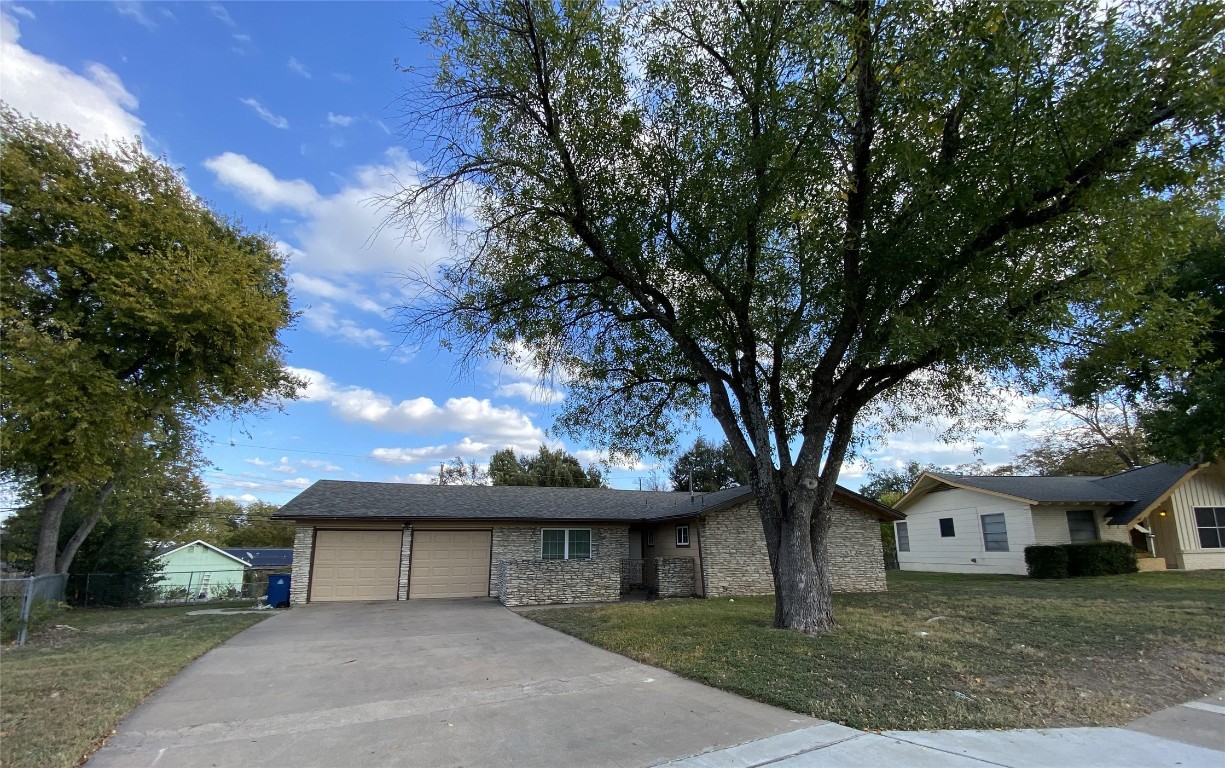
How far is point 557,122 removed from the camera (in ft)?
29.0

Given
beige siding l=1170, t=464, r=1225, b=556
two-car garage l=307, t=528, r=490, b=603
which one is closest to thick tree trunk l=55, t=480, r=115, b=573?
two-car garage l=307, t=528, r=490, b=603

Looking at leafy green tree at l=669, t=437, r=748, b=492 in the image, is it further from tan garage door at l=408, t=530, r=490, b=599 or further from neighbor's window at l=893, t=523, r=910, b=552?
tan garage door at l=408, t=530, r=490, b=599

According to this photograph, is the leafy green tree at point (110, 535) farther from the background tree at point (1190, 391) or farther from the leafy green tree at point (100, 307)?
the background tree at point (1190, 391)

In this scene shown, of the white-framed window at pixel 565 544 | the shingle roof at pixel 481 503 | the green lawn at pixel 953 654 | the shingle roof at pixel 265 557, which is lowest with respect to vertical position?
the shingle roof at pixel 265 557

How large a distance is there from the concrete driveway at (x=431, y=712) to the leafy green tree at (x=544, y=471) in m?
30.3

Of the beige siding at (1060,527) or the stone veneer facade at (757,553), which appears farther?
the beige siding at (1060,527)

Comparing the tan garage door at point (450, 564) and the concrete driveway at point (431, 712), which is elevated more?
the tan garage door at point (450, 564)

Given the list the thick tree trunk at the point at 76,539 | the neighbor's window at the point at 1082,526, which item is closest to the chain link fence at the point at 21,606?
the thick tree trunk at the point at 76,539

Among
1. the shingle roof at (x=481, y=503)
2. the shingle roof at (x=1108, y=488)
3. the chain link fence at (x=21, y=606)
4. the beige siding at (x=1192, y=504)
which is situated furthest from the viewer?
the beige siding at (x=1192, y=504)

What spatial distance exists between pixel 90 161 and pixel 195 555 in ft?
122

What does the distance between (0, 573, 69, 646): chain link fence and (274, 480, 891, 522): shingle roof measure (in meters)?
4.88

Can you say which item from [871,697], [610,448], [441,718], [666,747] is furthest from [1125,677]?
[610,448]

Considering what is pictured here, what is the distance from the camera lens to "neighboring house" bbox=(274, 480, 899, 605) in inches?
627

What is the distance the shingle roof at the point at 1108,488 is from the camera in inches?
785
